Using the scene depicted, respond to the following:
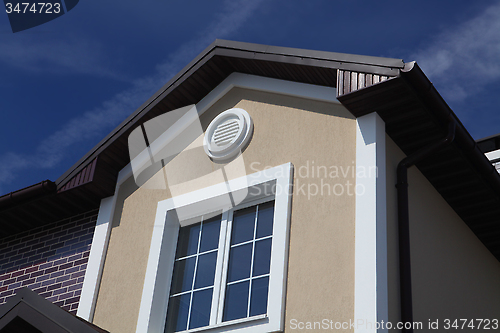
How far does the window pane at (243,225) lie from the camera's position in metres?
7.14

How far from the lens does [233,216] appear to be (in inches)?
291

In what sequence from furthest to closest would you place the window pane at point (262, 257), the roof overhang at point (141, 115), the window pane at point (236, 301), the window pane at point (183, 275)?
the roof overhang at point (141, 115) < the window pane at point (183, 275) < the window pane at point (262, 257) < the window pane at point (236, 301)

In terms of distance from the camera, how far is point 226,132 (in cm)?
791

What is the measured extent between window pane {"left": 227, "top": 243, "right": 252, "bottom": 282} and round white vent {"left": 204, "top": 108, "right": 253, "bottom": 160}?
1.32 m

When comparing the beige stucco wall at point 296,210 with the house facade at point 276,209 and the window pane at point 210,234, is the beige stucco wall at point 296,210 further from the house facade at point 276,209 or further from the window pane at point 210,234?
the window pane at point 210,234

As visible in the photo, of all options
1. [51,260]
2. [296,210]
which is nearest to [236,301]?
[296,210]

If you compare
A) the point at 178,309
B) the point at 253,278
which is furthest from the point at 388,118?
the point at 178,309

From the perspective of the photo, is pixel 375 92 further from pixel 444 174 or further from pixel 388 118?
pixel 444 174

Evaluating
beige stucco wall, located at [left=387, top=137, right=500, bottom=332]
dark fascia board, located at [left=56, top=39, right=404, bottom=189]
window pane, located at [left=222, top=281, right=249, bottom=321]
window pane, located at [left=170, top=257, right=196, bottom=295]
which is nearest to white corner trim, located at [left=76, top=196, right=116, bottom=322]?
dark fascia board, located at [left=56, top=39, right=404, bottom=189]

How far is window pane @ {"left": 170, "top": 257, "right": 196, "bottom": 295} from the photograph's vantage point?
24.2ft

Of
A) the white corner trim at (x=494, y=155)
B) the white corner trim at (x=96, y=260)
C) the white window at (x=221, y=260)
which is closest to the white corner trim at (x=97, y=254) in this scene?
the white corner trim at (x=96, y=260)

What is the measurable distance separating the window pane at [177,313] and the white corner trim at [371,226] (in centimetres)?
247

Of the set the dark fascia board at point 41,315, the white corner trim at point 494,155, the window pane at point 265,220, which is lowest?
the dark fascia board at point 41,315

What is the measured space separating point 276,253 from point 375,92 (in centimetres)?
211
